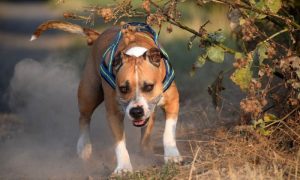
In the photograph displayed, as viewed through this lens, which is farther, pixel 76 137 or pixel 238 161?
pixel 76 137

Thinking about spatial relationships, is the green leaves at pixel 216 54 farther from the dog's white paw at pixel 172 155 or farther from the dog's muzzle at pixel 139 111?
the dog's white paw at pixel 172 155

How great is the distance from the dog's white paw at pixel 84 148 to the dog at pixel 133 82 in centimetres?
67

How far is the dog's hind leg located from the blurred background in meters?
0.18

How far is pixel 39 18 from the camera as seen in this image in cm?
2412

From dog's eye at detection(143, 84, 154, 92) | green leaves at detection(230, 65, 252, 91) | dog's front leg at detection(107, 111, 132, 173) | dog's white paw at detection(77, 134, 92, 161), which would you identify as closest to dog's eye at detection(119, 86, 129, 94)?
dog's eye at detection(143, 84, 154, 92)

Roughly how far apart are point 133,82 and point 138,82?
5 centimetres

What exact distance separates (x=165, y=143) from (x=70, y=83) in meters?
4.94

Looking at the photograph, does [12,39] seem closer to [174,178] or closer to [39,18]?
[39,18]

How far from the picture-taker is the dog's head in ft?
26.1

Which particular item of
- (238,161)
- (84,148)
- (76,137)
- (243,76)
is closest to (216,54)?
(243,76)

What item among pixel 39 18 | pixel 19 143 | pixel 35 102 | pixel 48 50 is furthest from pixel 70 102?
pixel 39 18

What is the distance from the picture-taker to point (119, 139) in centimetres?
842

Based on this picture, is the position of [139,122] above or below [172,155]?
above

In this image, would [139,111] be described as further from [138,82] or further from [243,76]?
[243,76]
